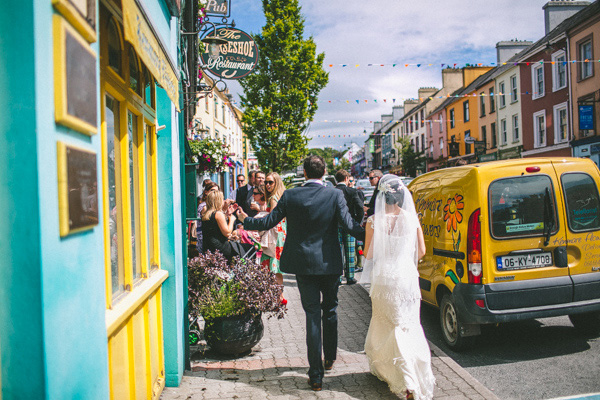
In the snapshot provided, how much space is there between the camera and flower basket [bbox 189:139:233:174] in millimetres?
10041

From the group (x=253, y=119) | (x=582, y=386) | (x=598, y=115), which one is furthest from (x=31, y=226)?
(x=598, y=115)

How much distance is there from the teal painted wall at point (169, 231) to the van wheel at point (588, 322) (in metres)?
4.57

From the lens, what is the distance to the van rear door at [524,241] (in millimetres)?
4656

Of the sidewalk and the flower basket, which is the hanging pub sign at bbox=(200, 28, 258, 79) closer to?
the sidewalk

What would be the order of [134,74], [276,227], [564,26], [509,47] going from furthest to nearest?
1. [509,47]
2. [564,26]
3. [276,227]
4. [134,74]

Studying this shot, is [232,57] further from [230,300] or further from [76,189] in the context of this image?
[76,189]

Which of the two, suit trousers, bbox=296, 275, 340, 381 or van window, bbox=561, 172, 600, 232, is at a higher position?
van window, bbox=561, 172, 600, 232

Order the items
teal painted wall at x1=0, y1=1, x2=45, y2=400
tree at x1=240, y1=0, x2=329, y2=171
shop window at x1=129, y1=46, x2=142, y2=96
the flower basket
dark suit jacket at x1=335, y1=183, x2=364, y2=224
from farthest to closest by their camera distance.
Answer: tree at x1=240, y1=0, x2=329, y2=171
the flower basket
dark suit jacket at x1=335, y1=183, x2=364, y2=224
shop window at x1=129, y1=46, x2=142, y2=96
teal painted wall at x1=0, y1=1, x2=45, y2=400

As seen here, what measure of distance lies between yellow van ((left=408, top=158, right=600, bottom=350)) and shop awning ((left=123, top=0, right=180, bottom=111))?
3.19m

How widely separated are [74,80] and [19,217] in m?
0.58

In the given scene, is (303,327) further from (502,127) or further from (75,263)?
(502,127)

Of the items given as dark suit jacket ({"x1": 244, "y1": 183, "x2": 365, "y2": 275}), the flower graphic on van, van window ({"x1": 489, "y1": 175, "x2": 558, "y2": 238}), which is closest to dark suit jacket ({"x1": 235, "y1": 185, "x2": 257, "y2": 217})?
the flower graphic on van

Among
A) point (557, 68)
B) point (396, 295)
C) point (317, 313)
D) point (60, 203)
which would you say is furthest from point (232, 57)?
point (557, 68)

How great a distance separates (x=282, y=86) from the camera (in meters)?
23.0
